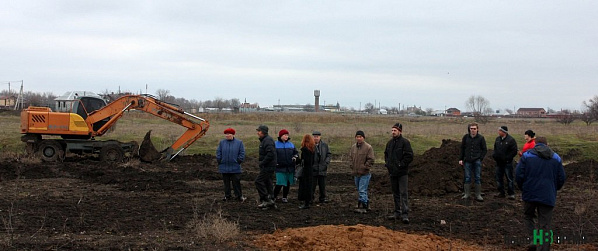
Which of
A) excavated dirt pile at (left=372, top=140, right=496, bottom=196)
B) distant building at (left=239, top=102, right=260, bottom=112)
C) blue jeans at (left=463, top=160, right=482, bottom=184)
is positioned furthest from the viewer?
distant building at (left=239, top=102, right=260, bottom=112)

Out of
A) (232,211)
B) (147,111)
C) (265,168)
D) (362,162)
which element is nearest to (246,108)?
(147,111)

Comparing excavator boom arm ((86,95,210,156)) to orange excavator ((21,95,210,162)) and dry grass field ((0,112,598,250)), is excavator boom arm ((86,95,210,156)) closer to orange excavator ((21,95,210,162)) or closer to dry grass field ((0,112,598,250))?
orange excavator ((21,95,210,162))

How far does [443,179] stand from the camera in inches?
550

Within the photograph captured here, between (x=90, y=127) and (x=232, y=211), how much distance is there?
11709 mm

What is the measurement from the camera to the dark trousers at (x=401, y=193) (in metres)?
9.89

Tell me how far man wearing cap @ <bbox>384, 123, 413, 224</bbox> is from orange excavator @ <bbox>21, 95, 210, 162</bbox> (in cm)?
1238

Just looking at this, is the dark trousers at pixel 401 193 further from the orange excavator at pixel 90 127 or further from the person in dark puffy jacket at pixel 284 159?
the orange excavator at pixel 90 127

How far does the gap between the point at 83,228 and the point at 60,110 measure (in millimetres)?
13223

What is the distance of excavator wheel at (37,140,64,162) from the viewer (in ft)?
65.8

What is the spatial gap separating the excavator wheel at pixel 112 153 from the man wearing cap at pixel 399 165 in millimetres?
13616

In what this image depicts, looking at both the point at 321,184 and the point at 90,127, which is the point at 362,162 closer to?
the point at 321,184

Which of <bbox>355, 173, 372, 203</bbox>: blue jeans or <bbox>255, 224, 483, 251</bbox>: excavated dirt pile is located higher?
<bbox>355, 173, 372, 203</bbox>: blue jeans

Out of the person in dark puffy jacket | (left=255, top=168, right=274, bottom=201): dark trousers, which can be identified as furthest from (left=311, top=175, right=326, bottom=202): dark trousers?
(left=255, top=168, right=274, bottom=201): dark trousers

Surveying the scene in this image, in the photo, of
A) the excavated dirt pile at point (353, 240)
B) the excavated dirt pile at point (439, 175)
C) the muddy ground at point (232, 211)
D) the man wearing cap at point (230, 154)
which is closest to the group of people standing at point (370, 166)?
the man wearing cap at point (230, 154)
